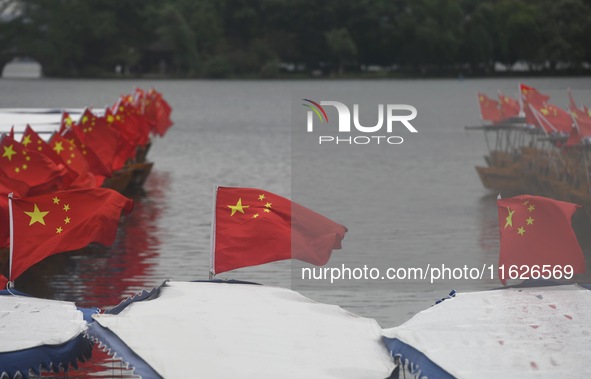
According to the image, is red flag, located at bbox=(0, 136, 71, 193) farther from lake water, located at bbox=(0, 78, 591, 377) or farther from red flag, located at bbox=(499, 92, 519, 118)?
red flag, located at bbox=(499, 92, 519, 118)

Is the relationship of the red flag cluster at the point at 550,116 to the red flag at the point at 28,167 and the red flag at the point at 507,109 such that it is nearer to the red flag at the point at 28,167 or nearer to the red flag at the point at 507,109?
the red flag at the point at 507,109

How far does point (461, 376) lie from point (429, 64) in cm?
16846

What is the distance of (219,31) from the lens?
172 m

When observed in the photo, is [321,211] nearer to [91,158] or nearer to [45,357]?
[91,158]

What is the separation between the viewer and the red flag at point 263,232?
1633cm

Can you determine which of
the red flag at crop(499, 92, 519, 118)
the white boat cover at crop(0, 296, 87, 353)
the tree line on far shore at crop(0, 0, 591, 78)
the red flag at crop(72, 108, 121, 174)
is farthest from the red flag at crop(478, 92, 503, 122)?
the tree line on far shore at crop(0, 0, 591, 78)

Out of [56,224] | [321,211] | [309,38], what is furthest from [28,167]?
[309,38]

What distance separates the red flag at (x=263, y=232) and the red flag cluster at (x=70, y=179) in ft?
6.41

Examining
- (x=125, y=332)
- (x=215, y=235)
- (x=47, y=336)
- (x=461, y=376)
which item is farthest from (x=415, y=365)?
(x=215, y=235)

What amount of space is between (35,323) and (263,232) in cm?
376

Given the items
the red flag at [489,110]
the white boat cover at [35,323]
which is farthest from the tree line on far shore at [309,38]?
the white boat cover at [35,323]

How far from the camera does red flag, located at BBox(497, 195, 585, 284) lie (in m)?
16.2

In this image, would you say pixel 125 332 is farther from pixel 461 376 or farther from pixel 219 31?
pixel 219 31

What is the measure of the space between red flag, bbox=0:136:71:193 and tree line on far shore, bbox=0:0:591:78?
14114 centimetres
